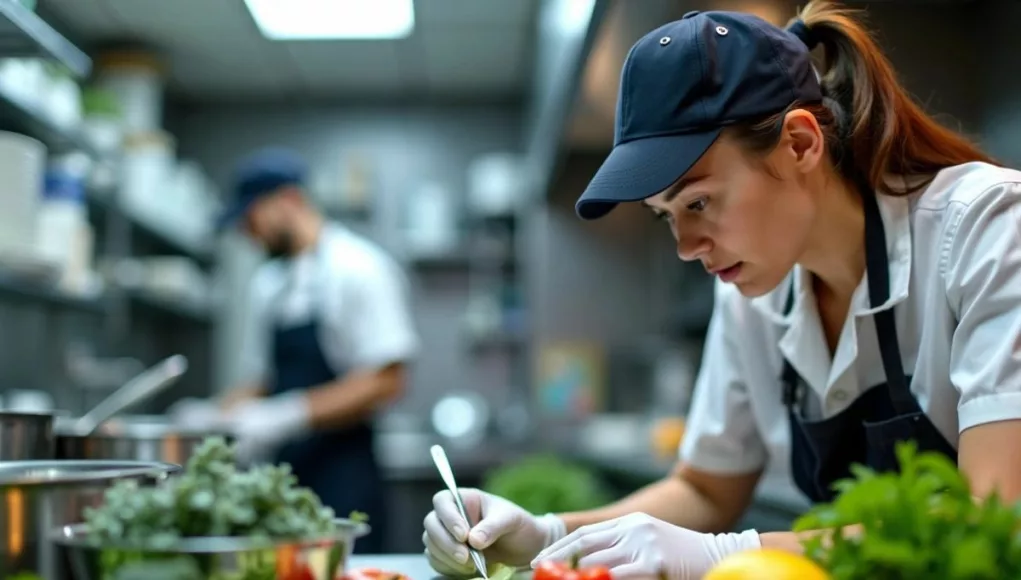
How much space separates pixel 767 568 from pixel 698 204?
1.83 feet

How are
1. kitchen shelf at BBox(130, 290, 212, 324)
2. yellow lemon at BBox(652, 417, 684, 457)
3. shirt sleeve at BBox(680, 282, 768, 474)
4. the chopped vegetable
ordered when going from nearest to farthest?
the chopped vegetable, shirt sleeve at BBox(680, 282, 768, 474), yellow lemon at BBox(652, 417, 684, 457), kitchen shelf at BBox(130, 290, 212, 324)

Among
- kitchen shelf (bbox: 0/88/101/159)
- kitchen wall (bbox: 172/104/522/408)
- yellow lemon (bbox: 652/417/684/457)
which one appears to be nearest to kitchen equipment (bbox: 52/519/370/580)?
kitchen shelf (bbox: 0/88/101/159)

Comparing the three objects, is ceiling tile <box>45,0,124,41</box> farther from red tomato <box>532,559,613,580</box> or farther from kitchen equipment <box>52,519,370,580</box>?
red tomato <box>532,559,613,580</box>

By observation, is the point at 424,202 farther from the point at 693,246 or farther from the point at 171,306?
the point at 693,246

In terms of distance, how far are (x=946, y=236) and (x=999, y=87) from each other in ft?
2.70

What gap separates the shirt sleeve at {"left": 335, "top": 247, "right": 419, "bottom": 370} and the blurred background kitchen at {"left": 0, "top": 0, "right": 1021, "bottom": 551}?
50cm

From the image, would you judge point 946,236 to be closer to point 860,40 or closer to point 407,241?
point 860,40

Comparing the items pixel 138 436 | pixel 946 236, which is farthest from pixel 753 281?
pixel 138 436

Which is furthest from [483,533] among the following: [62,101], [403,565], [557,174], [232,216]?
[557,174]

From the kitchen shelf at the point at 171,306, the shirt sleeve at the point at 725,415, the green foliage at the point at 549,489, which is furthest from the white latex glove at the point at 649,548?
the kitchen shelf at the point at 171,306

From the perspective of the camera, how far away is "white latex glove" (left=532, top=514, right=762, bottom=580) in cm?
91

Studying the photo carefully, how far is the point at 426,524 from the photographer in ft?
3.61

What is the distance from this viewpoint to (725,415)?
4.71 ft

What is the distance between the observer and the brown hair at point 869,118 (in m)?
1.14
